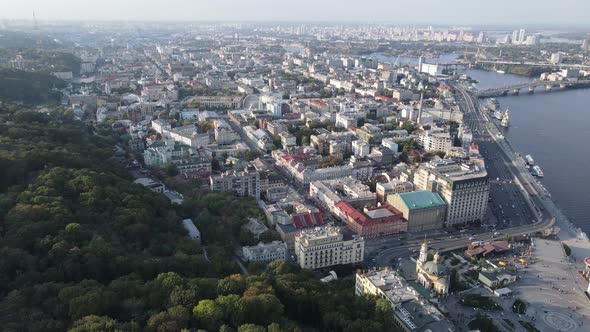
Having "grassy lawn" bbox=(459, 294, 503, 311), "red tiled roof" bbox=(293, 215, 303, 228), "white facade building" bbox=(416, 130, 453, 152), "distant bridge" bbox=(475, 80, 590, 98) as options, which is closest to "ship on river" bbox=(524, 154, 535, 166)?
"white facade building" bbox=(416, 130, 453, 152)

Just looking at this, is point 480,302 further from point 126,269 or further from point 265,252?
point 126,269

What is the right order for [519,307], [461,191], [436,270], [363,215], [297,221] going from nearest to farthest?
[519,307] → [436,270] → [297,221] → [363,215] → [461,191]

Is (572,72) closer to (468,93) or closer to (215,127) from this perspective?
(468,93)

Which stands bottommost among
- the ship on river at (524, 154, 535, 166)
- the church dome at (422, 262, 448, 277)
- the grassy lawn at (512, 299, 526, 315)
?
the grassy lawn at (512, 299, 526, 315)

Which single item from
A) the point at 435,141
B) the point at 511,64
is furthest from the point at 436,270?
the point at 511,64

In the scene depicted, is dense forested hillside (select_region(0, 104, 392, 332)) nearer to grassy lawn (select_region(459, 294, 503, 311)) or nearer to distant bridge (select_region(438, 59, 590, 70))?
grassy lawn (select_region(459, 294, 503, 311))

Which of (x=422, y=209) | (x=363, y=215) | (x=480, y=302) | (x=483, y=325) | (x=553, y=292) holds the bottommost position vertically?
(x=553, y=292)
